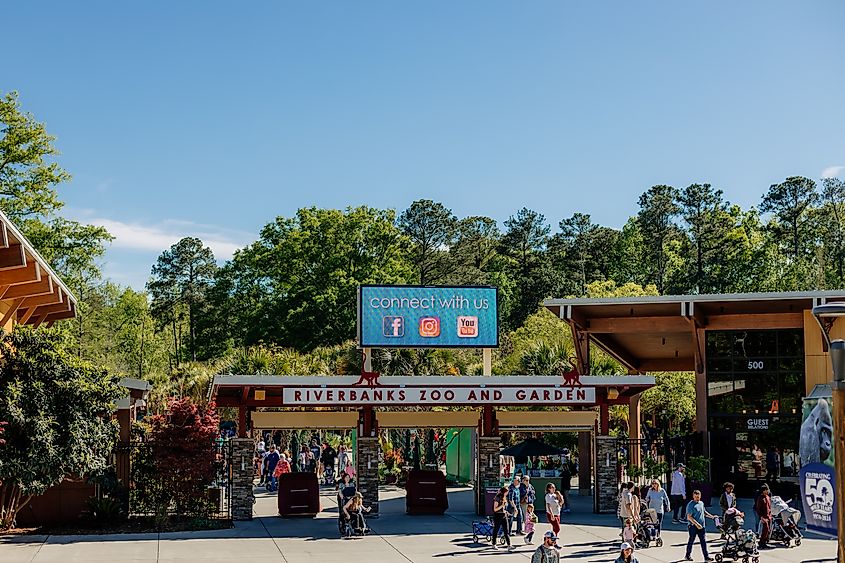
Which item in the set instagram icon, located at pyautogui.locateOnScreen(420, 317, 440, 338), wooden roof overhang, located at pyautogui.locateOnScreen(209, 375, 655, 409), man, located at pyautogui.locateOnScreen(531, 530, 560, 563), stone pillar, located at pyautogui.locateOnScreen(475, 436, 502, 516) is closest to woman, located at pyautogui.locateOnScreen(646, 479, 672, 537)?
wooden roof overhang, located at pyautogui.locateOnScreen(209, 375, 655, 409)

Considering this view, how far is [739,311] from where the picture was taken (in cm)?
3425

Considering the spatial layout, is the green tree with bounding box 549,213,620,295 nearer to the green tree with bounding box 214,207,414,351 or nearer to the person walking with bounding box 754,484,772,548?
the green tree with bounding box 214,207,414,351

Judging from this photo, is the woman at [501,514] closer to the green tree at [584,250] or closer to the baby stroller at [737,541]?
the baby stroller at [737,541]

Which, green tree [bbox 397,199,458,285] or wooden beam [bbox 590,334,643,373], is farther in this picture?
green tree [bbox 397,199,458,285]

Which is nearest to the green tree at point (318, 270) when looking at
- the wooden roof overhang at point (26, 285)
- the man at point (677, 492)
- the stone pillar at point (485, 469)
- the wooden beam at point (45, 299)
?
the wooden roof overhang at point (26, 285)

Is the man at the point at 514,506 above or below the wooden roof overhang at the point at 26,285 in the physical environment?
below

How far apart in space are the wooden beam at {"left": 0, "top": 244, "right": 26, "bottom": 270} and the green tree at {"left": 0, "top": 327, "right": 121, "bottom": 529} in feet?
6.14

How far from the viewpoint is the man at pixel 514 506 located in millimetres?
24156

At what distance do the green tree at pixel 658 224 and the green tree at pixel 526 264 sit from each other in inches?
345

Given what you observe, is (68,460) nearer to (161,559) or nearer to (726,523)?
(161,559)

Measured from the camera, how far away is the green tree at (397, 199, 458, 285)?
84000 millimetres

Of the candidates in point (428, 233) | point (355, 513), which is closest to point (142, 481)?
point (355, 513)

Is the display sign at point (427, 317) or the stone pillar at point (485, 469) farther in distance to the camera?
the display sign at point (427, 317)

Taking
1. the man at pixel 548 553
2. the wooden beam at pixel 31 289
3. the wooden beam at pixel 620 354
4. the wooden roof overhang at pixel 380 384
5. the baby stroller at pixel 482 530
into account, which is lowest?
the baby stroller at pixel 482 530
